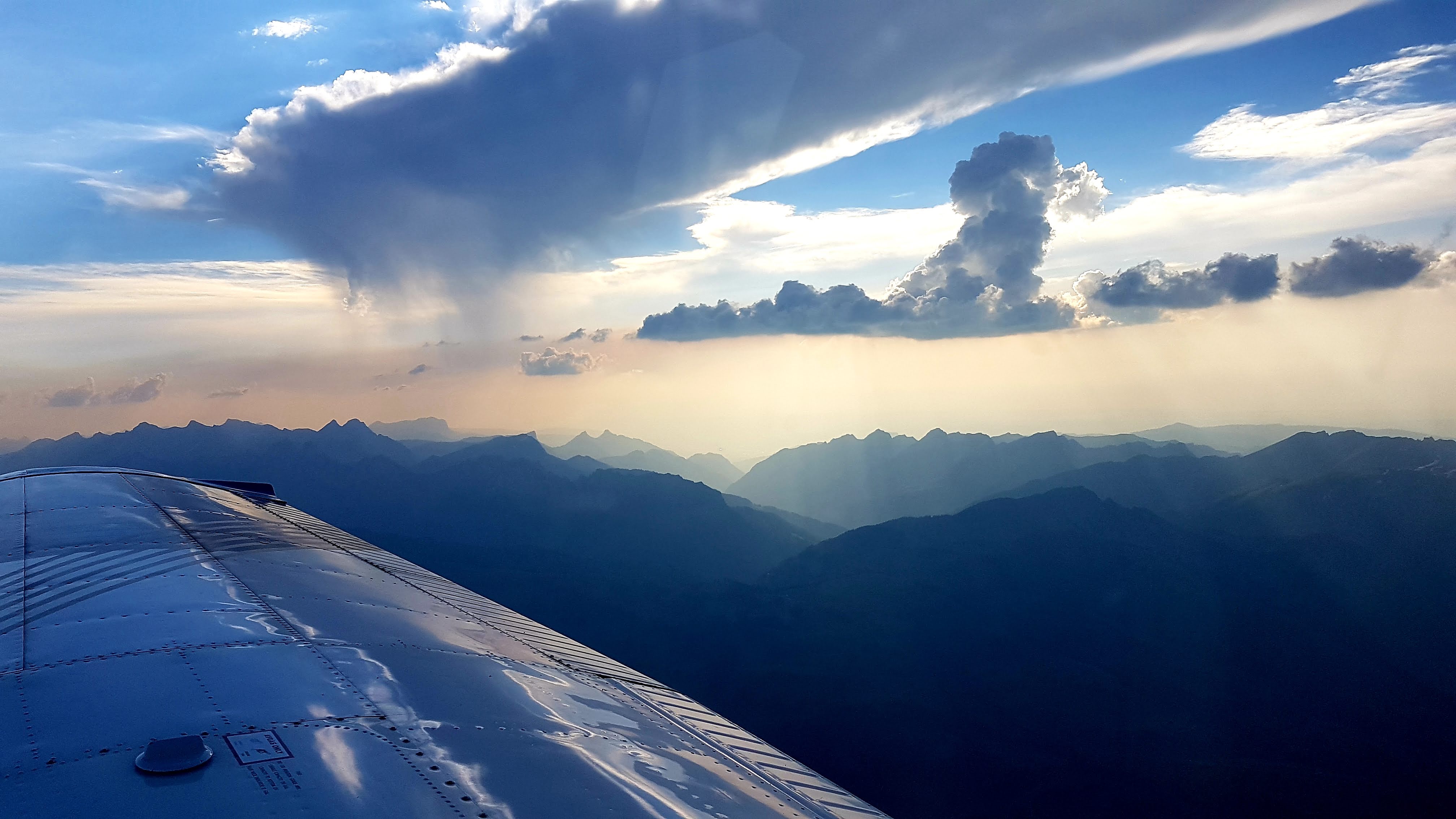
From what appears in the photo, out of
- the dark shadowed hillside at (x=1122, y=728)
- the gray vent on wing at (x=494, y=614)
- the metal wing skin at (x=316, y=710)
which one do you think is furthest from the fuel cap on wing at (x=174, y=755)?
Answer: the dark shadowed hillside at (x=1122, y=728)

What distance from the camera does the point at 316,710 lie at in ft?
25.8

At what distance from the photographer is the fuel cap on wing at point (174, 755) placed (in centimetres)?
606

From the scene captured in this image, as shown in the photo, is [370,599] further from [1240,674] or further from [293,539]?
[1240,674]

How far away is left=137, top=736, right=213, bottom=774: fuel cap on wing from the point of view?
6059 mm

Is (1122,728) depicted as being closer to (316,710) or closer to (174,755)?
(316,710)

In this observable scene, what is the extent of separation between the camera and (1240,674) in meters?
189

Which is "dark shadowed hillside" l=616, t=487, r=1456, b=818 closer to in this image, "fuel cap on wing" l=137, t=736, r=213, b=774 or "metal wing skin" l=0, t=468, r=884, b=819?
"metal wing skin" l=0, t=468, r=884, b=819

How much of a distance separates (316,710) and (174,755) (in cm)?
167

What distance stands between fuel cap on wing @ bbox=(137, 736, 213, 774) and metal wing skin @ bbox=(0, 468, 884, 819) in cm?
4

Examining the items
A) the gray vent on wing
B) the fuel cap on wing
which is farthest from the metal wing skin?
the gray vent on wing

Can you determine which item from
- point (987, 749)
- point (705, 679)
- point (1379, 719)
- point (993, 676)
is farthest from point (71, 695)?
point (1379, 719)

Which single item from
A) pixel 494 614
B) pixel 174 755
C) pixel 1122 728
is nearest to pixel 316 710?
pixel 174 755

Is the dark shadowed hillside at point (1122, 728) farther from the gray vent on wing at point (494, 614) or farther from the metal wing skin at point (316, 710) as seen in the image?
the metal wing skin at point (316, 710)

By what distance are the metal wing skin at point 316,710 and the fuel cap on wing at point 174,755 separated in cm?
4
